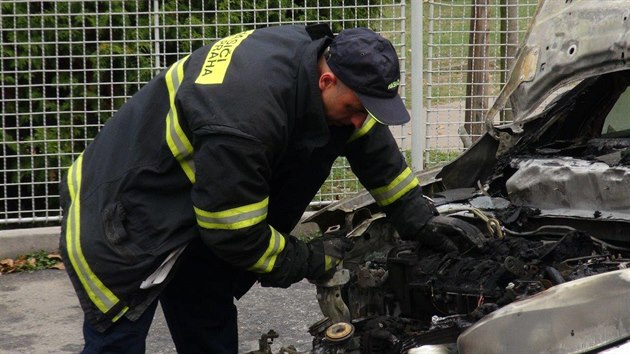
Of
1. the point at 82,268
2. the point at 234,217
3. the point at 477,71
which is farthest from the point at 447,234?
the point at 477,71

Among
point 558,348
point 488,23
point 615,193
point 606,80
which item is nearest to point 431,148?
point 488,23

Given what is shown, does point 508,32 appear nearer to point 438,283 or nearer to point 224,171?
point 438,283

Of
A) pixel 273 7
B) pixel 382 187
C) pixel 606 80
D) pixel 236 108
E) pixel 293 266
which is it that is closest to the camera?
pixel 236 108

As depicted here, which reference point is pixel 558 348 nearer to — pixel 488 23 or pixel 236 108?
pixel 236 108

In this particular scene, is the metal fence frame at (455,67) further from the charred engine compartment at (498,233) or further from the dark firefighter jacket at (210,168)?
the dark firefighter jacket at (210,168)

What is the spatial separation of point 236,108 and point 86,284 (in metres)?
0.93

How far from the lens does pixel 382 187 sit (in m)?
4.34

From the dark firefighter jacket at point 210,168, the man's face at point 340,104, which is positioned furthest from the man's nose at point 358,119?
the dark firefighter jacket at point 210,168

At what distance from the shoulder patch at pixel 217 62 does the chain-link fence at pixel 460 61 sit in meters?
3.77

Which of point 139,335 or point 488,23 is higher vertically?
point 488,23

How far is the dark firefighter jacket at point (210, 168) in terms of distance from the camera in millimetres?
3678

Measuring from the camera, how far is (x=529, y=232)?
444cm

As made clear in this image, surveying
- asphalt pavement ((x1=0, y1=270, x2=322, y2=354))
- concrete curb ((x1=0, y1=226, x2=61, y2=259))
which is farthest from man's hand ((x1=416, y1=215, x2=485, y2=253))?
concrete curb ((x1=0, y1=226, x2=61, y2=259))

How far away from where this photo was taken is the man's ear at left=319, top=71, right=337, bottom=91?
378 centimetres
